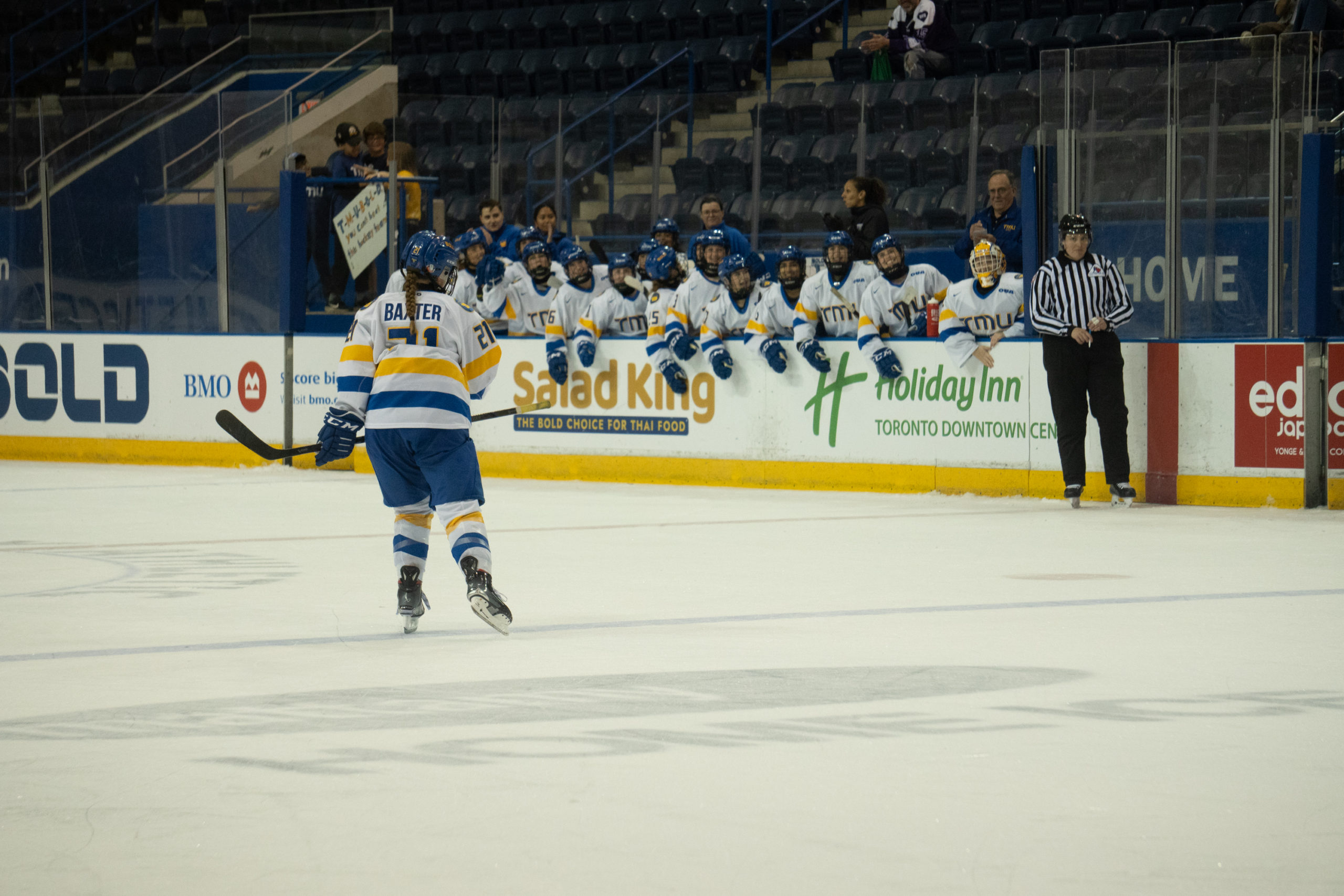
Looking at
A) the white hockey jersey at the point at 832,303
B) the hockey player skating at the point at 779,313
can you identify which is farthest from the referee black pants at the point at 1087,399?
the hockey player skating at the point at 779,313

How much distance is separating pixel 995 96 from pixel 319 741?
36.4 feet

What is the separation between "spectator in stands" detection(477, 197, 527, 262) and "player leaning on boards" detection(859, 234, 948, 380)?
10.8ft

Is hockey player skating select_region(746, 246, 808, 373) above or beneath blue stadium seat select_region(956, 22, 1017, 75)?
beneath

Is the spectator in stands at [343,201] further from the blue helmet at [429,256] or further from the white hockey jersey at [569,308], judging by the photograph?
the blue helmet at [429,256]

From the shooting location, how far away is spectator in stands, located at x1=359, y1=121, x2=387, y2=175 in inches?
567

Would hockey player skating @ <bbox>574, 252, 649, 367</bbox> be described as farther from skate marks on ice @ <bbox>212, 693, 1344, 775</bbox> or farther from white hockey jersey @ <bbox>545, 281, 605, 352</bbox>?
skate marks on ice @ <bbox>212, 693, 1344, 775</bbox>

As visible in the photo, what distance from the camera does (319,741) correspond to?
456cm

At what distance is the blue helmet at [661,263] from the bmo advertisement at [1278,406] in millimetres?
4050

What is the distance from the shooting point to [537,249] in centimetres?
1359

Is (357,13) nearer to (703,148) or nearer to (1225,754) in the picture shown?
(703,148)

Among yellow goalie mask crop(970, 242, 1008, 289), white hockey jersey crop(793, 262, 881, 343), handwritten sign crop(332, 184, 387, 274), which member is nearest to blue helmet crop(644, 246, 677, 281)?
white hockey jersey crop(793, 262, 881, 343)

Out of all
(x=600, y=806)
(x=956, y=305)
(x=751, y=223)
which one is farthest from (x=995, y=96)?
(x=600, y=806)

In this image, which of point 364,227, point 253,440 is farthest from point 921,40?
point 253,440

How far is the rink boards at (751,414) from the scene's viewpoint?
1080 centimetres
